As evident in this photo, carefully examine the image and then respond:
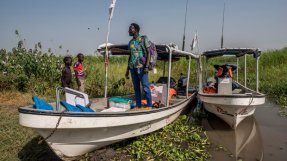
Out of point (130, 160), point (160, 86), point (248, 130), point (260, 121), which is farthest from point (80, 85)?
point (260, 121)

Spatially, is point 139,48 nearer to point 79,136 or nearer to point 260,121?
point 79,136

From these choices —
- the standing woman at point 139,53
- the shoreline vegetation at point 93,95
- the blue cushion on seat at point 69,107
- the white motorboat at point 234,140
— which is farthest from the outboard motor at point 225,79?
the blue cushion on seat at point 69,107

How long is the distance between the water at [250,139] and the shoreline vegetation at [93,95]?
1.23 feet

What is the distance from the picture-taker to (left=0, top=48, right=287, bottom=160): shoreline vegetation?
5516mm

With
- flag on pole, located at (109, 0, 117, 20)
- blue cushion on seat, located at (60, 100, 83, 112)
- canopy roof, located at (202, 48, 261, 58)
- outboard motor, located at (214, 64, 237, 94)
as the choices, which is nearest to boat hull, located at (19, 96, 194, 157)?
blue cushion on seat, located at (60, 100, 83, 112)

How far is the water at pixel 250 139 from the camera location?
5.91m

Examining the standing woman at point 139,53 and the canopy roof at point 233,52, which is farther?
the canopy roof at point 233,52

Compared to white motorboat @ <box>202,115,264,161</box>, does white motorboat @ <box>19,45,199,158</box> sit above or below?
above

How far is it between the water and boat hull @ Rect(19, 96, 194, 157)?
1909 millimetres

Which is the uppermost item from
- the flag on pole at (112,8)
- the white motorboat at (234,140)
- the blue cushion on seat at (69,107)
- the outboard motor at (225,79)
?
the flag on pole at (112,8)

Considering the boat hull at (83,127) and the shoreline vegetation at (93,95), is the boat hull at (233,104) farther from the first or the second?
the boat hull at (83,127)

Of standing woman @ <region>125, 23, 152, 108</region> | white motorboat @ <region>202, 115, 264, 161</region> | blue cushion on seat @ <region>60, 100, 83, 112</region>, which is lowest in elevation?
white motorboat @ <region>202, 115, 264, 161</region>

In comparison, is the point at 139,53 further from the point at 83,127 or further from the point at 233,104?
the point at 233,104

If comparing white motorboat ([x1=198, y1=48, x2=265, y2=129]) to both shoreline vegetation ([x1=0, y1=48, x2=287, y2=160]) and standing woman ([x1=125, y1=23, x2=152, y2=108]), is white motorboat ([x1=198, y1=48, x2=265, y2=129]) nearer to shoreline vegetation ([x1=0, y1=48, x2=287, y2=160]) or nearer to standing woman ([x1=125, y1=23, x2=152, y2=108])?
shoreline vegetation ([x1=0, y1=48, x2=287, y2=160])
